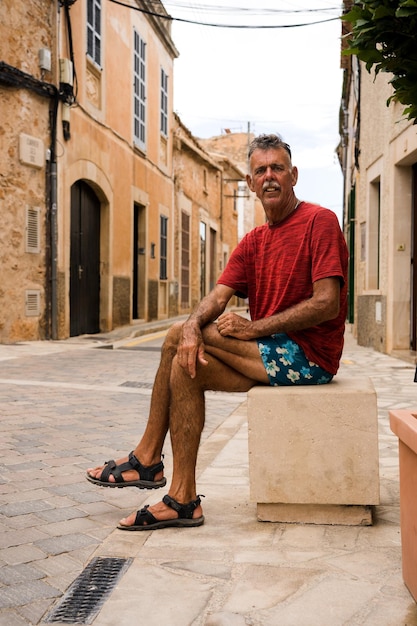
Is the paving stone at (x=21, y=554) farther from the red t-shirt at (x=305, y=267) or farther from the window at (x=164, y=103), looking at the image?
the window at (x=164, y=103)

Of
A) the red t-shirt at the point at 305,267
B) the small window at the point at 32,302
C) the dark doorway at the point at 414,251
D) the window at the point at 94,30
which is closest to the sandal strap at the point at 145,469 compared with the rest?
the red t-shirt at the point at 305,267

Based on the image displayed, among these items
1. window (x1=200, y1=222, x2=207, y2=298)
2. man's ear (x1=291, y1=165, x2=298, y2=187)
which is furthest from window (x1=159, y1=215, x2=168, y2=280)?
man's ear (x1=291, y1=165, x2=298, y2=187)

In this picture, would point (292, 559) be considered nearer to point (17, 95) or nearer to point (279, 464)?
point (279, 464)

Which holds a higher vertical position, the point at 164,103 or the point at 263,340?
the point at 164,103

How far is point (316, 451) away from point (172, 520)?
63cm

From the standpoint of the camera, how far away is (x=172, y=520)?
8.89 ft

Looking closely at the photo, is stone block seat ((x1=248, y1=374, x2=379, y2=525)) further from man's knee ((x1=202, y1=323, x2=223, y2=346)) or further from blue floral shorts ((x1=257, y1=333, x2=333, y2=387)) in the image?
man's knee ((x1=202, y1=323, x2=223, y2=346))

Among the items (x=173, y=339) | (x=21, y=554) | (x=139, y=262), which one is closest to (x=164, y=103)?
(x=139, y=262)

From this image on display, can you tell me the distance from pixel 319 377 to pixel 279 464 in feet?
1.26

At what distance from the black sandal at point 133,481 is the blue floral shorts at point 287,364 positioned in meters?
0.66

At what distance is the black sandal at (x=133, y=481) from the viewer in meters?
2.93

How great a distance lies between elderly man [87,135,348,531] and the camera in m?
2.71

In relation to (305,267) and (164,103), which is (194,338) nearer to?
(305,267)

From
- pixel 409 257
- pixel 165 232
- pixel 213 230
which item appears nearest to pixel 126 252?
pixel 165 232
